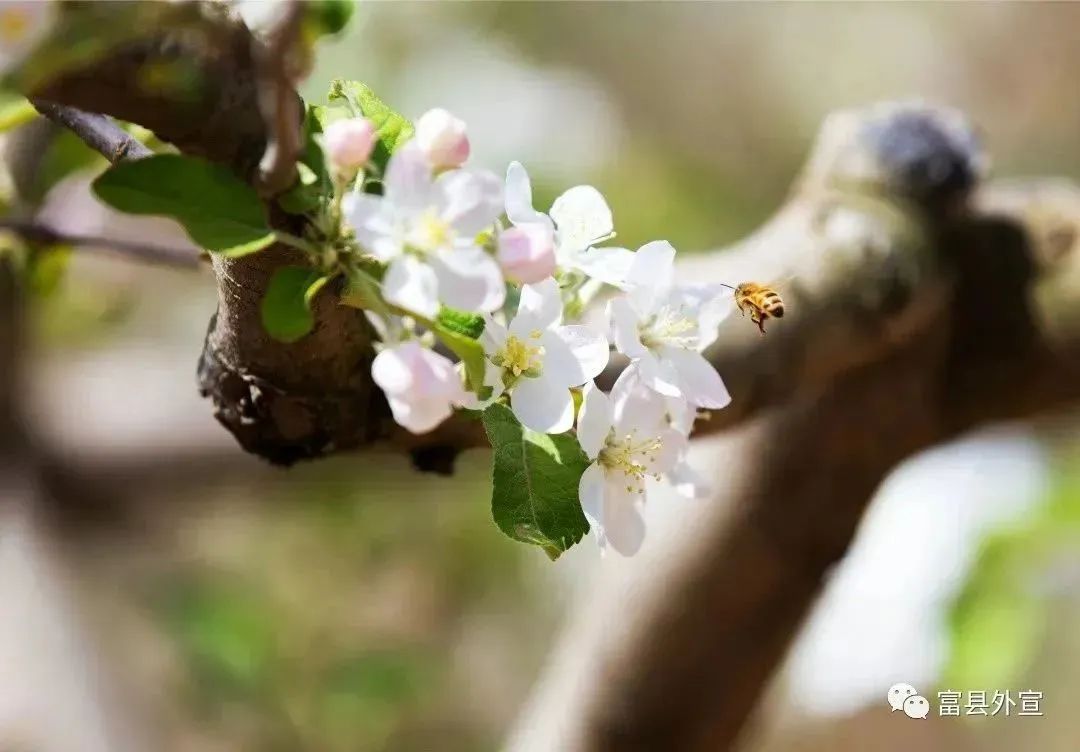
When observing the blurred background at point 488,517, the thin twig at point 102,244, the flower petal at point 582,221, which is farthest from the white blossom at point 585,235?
the blurred background at point 488,517

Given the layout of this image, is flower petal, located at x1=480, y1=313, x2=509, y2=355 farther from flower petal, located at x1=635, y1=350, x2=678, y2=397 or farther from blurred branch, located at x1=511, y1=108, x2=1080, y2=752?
blurred branch, located at x1=511, y1=108, x2=1080, y2=752

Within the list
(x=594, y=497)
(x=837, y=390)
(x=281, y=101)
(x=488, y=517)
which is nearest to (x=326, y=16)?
(x=281, y=101)

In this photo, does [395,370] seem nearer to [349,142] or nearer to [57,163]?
[349,142]

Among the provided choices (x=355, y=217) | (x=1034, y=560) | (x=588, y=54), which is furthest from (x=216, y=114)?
(x=588, y=54)

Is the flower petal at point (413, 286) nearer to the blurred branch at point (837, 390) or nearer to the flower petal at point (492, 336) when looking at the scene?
the flower petal at point (492, 336)

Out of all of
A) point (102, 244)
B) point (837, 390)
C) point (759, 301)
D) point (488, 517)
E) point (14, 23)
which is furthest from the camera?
point (488, 517)

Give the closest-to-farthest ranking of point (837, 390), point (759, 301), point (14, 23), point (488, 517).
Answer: point (14, 23)
point (759, 301)
point (837, 390)
point (488, 517)
